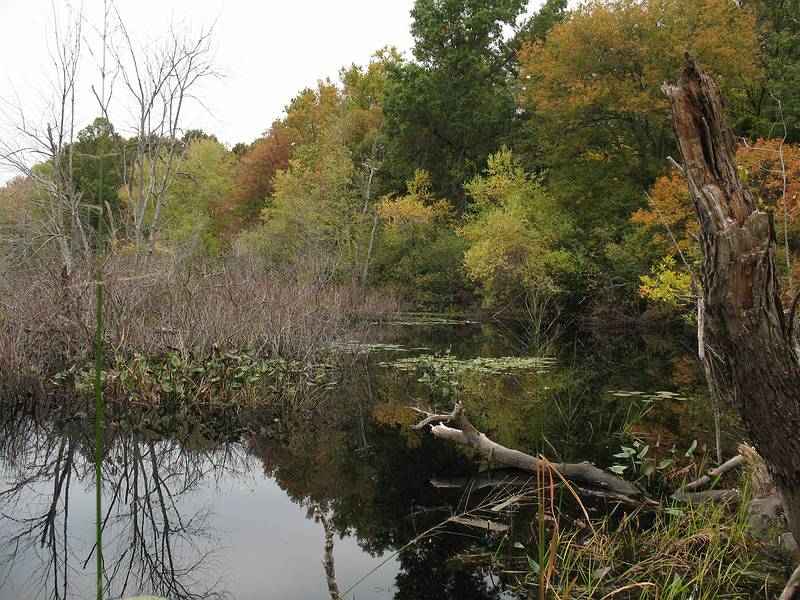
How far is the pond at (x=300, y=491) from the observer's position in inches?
164

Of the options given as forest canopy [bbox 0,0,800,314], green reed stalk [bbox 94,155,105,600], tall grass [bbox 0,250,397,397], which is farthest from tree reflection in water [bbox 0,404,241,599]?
forest canopy [bbox 0,0,800,314]

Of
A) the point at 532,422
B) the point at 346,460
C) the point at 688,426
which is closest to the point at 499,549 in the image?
the point at 346,460

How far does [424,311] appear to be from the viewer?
89.8 ft

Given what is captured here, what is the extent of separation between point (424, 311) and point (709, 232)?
2496 centimetres

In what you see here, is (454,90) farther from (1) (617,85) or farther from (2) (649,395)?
(2) (649,395)

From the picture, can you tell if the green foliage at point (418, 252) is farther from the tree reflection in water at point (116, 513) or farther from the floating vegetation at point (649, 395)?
the tree reflection in water at point (116, 513)

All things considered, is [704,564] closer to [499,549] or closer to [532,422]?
[499,549]

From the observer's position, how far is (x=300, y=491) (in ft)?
19.4

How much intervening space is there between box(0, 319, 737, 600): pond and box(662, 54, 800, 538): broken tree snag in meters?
1.72

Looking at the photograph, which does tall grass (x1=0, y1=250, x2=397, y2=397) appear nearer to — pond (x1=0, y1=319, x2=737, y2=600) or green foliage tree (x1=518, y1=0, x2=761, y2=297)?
pond (x1=0, y1=319, x2=737, y2=600)

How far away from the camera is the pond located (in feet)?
13.7

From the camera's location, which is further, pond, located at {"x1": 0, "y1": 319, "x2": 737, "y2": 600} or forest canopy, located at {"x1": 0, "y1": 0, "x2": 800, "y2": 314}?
forest canopy, located at {"x1": 0, "y1": 0, "x2": 800, "y2": 314}

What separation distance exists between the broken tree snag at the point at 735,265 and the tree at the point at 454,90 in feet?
89.8

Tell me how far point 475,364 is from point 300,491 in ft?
22.8
